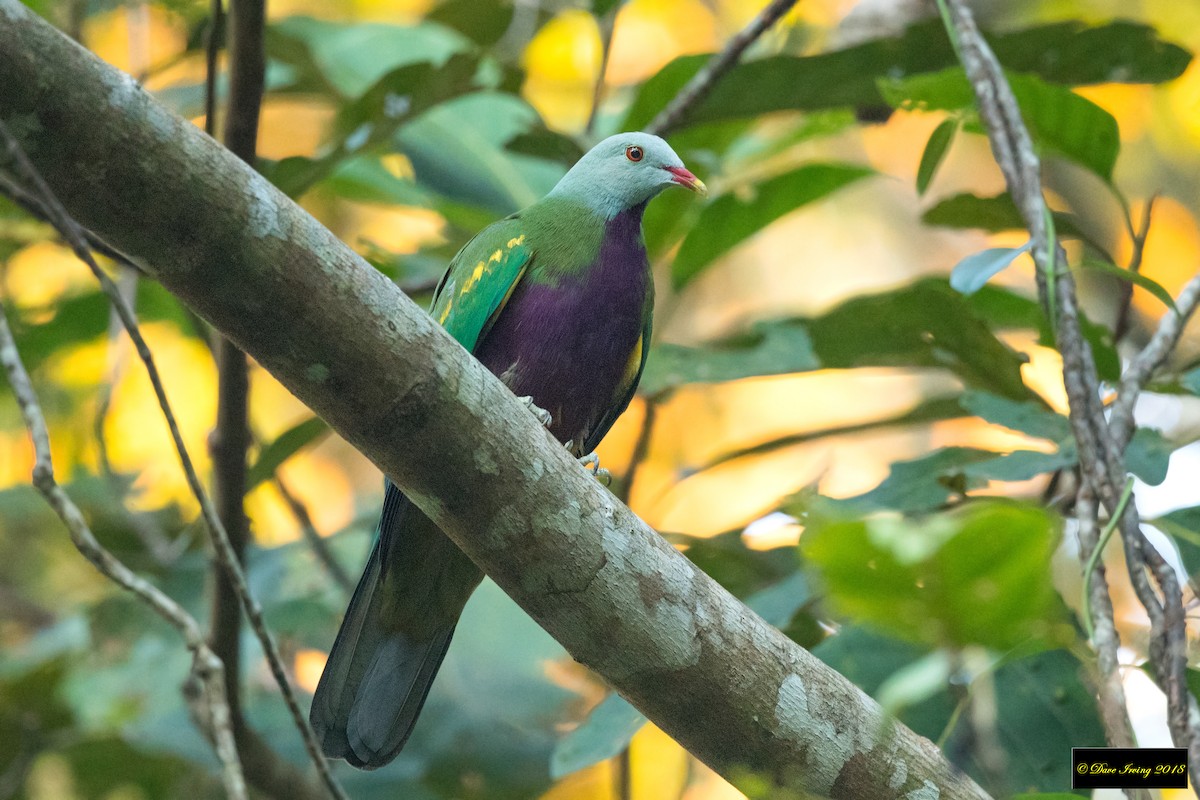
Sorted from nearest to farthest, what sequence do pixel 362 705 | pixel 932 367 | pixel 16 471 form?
pixel 362 705 → pixel 932 367 → pixel 16 471

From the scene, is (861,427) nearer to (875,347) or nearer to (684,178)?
(875,347)

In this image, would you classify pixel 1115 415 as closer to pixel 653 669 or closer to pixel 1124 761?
pixel 1124 761

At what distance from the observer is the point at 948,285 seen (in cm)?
328

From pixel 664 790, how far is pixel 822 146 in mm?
4990

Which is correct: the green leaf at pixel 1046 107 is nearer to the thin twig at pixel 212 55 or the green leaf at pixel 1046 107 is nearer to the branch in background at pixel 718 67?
the branch in background at pixel 718 67

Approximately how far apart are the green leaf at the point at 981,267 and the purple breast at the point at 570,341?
2.96 feet

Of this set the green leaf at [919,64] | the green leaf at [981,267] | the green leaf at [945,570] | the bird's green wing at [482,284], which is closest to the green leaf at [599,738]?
the bird's green wing at [482,284]

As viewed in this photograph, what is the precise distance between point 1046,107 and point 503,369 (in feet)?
5.42

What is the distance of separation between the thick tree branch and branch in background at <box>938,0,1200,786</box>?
428 mm

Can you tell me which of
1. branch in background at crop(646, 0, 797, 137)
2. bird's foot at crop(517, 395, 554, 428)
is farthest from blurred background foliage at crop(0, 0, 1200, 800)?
bird's foot at crop(517, 395, 554, 428)

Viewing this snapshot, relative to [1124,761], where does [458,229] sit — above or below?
above

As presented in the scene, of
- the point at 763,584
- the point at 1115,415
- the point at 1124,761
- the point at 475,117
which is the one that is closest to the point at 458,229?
the point at 475,117

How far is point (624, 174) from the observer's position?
3613 millimetres

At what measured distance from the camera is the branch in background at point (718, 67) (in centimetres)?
365
